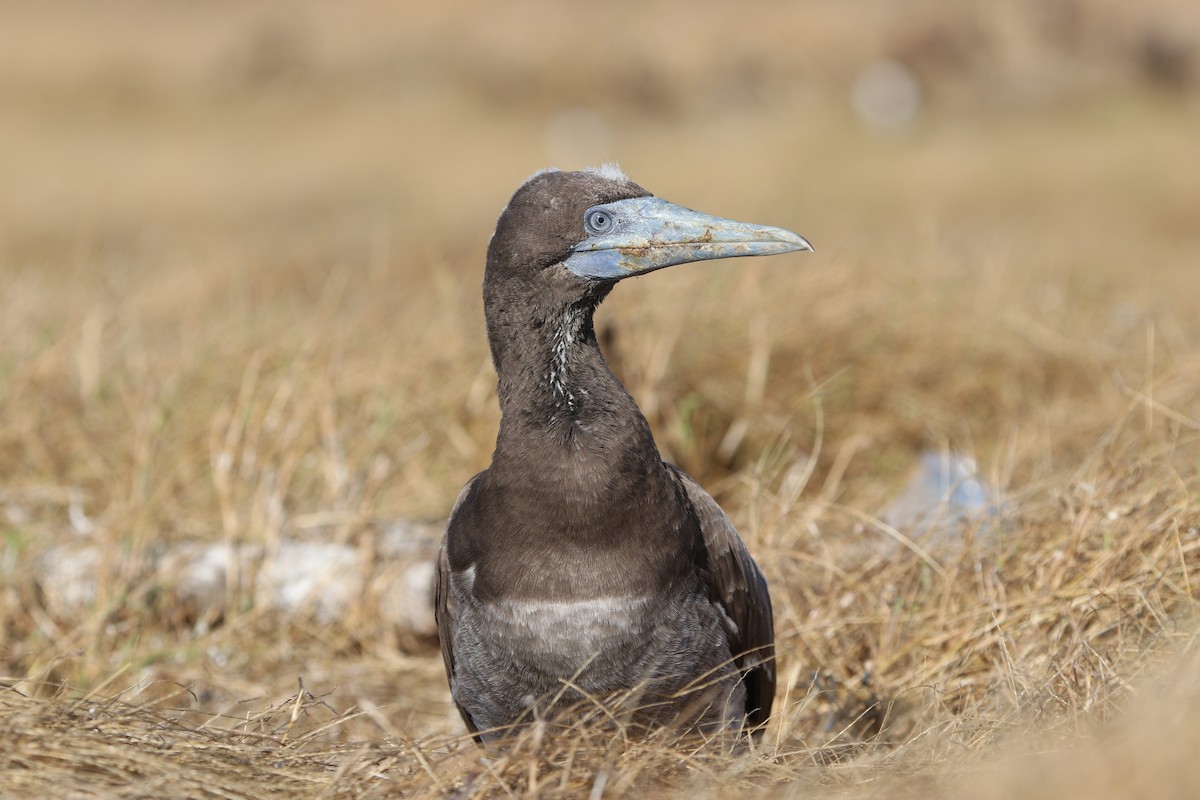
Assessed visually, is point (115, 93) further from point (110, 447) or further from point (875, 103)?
point (110, 447)

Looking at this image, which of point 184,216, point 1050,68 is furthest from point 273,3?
point 1050,68

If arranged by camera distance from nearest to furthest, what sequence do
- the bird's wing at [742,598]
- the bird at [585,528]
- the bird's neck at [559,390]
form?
the bird at [585,528] → the bird's neck at [559,390] → the bird's wing at [742,598]

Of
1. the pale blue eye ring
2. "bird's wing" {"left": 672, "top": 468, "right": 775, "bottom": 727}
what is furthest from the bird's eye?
"bird's wing" {"left": 672, "top": 468, "right": 775, "bottom": 727}

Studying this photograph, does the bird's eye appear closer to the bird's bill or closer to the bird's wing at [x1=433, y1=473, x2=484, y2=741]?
the bird's bill

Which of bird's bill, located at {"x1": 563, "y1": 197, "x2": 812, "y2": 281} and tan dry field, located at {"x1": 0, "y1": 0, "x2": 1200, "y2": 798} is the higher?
bird's bill, located at {"x1": 563, "y1": 197, "x2": 812, "y2": 281}

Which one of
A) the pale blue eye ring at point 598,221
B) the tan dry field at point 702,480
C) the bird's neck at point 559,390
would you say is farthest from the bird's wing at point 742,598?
the pale blue eye ring at point 598,221

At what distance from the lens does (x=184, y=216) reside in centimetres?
1534

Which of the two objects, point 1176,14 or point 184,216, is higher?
point 1176,14

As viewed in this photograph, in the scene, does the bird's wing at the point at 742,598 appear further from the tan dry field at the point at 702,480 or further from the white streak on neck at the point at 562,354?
the white streak on neck at the point at 562,354

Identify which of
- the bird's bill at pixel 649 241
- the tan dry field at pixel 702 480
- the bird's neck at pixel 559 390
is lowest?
the tan dry field at pixel 702 480

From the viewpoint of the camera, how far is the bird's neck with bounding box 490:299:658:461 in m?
3.39

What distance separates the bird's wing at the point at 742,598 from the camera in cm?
360

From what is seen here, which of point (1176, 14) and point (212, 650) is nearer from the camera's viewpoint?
point (212, 650)

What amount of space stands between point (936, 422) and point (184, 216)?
11.3 m
